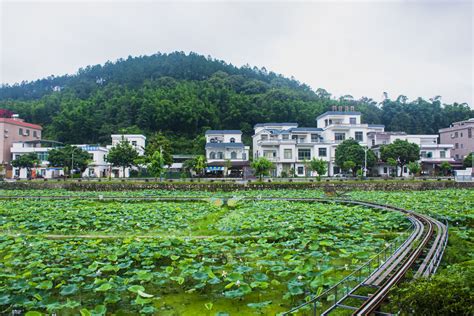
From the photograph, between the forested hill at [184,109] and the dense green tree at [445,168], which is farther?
the forested hill at [184,109]

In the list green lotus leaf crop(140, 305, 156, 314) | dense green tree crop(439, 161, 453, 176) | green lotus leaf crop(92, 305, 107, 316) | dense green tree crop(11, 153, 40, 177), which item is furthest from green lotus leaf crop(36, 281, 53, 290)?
dense green tree crop(439, 161, 453, 176)

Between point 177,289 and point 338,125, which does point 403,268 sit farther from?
point 338,125

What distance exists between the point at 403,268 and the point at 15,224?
1222 centimetres

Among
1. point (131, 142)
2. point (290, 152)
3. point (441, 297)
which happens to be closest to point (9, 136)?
point (131, 142)

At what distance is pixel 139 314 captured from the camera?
5035 mm

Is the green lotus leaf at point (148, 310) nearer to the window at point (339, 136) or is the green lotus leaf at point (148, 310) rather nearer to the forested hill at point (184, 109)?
the window at point (339, 136)

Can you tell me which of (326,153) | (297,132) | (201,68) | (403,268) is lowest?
(403,268)

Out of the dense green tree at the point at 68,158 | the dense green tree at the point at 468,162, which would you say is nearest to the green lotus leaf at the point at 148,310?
the dense green tree at the point at 68,158

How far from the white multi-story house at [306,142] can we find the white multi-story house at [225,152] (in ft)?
8.70

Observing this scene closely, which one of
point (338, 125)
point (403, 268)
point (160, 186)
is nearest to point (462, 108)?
point (338, 125)

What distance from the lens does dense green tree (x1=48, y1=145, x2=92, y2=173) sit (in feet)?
123

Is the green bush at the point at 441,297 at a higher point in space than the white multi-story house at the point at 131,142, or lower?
lower

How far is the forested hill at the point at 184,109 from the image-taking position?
5800cm

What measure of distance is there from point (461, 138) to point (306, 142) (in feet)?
81.0
